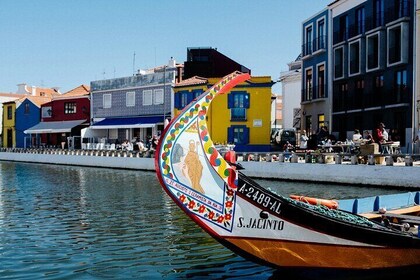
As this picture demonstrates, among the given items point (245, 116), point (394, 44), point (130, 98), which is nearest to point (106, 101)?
point (130, 98)

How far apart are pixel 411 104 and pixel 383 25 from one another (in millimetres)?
6201

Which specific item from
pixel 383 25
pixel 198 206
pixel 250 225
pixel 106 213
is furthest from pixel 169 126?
pixel 383 25

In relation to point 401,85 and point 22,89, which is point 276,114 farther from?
point 401,85

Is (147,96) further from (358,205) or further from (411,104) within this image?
(358,205)

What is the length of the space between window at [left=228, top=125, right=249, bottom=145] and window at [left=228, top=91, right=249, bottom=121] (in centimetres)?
80

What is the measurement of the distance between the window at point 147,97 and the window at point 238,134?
10.0 metres

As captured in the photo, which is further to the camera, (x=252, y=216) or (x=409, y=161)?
(x=409, y=161)

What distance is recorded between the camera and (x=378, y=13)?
36.2 m

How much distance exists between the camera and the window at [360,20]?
124ft

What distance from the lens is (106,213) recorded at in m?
17.2

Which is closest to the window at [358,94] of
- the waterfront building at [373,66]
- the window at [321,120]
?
the waterfront building at [373,66]

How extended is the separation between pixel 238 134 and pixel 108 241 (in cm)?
3289

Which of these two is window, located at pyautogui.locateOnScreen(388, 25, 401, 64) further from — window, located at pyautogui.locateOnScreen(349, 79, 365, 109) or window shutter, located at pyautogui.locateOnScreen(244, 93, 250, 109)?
window shutter, located at pyautogui.locateOnScreen(244, 93, 250, 109)

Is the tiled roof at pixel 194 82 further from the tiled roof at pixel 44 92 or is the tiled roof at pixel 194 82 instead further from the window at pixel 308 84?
the tiled roof at pixel 44 92
